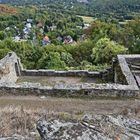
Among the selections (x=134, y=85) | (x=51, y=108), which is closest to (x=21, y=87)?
(x=51, y=108)

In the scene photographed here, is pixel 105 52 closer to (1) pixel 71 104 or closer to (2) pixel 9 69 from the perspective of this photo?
(2) pixel 9 69

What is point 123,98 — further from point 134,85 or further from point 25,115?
point 25,115

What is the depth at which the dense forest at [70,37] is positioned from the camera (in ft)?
97.5

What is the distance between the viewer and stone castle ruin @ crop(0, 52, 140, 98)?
11094 millimetres

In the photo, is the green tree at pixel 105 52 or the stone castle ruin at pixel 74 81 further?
the green tree at pixel 105 52

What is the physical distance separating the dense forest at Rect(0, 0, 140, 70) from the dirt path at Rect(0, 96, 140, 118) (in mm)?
9880

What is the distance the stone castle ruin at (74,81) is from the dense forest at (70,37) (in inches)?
233

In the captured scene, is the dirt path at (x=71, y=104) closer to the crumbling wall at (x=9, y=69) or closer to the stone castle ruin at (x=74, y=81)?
the stone castle ruin at (x=74, y=81)

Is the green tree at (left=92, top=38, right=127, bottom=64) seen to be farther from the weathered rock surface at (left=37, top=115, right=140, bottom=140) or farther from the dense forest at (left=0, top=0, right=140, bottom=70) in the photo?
the weathered rock surface at (left=37, top=115, right=140, bottom=140)

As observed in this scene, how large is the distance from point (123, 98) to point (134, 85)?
0.58 m

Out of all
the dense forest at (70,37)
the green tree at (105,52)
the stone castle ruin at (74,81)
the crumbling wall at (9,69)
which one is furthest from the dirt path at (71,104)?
the green tree at (105,52)

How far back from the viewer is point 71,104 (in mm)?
10836

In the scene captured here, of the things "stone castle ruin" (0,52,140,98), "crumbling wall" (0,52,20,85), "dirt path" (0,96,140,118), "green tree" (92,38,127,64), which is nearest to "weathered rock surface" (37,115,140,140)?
"dirt path" (0,96,140,118)

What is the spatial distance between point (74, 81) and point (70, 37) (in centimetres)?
6840
